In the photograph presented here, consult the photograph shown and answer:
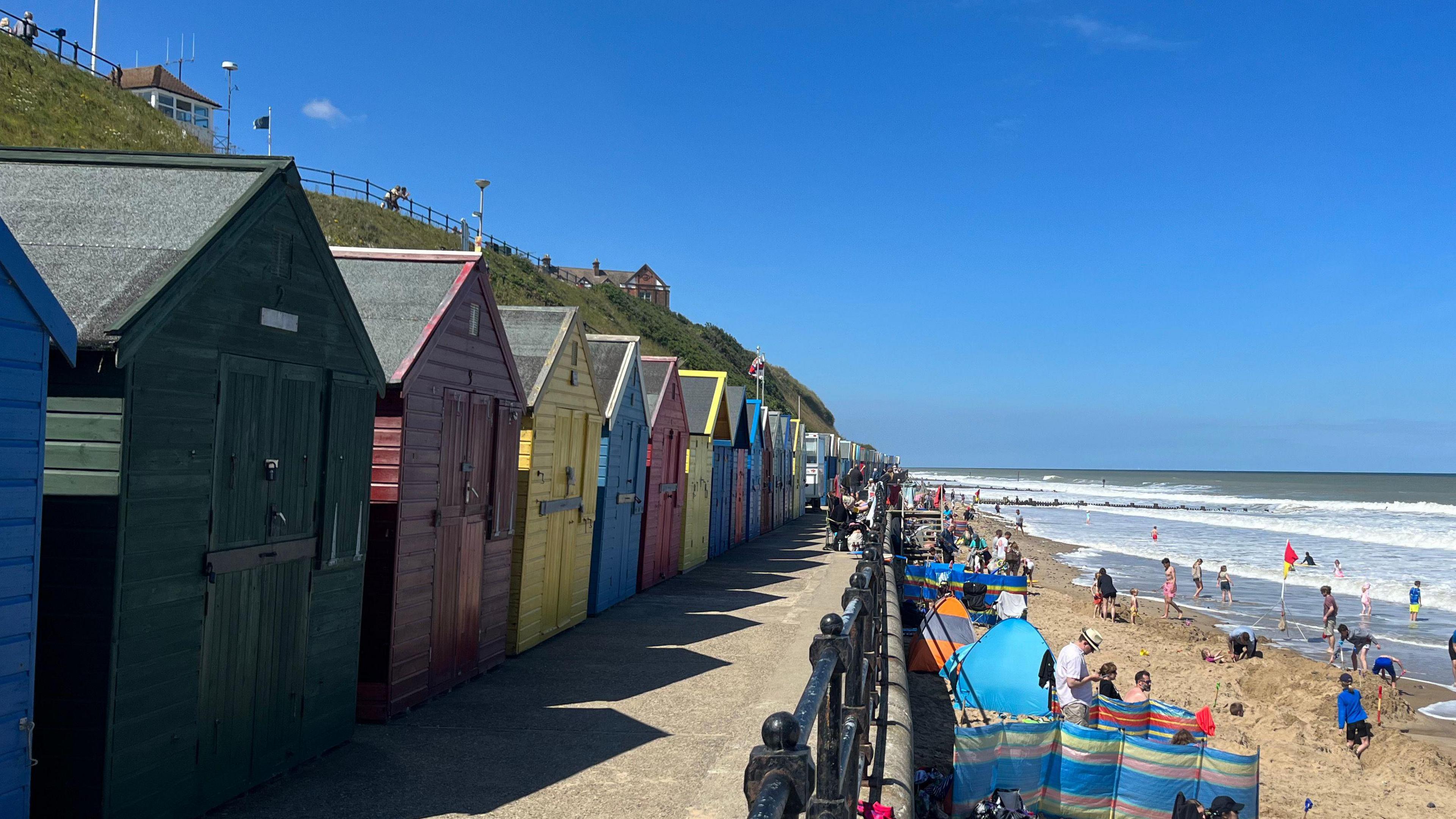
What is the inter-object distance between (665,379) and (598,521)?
4605 millimetres

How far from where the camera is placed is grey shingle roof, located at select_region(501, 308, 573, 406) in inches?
484

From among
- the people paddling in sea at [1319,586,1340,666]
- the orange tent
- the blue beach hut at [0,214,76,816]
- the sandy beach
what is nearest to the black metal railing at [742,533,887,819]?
the blue beach hut at [0,214,76,816]

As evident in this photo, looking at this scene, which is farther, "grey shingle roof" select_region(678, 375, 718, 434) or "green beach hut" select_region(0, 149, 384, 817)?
"grey shingle roof" select_region(678, 375, 718, 434)

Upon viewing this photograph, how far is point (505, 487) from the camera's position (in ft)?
36.6

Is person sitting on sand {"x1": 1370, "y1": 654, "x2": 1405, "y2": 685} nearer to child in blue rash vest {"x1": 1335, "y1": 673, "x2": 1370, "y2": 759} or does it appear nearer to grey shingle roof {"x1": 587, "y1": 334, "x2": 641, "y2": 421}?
child in blue rash vest {"x1": 1335, "y1": 673, "x2": 1370, "y2": 759}

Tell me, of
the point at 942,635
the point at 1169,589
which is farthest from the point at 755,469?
the point at 942,635

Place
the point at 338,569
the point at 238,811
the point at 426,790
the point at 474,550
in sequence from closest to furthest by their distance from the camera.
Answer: the point at 238,811 → the point at 426,790 → the point at 338,569 → the point at 474,550

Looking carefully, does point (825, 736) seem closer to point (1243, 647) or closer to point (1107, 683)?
point (1107, 683)

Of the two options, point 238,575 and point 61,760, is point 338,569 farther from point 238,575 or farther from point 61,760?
point 61,760

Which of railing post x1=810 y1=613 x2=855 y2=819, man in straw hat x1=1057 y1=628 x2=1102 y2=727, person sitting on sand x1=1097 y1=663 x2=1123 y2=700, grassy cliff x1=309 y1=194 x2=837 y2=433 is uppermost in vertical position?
grassy cliff x1=309 y1=194 x2=837 y2=433

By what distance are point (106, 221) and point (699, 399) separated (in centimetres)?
1793

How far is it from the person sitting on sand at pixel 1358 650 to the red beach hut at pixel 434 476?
19.8 meters

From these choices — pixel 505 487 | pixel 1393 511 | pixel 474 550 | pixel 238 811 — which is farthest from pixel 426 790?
pixel 1393 511

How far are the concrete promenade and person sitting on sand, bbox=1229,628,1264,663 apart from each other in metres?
12.9
